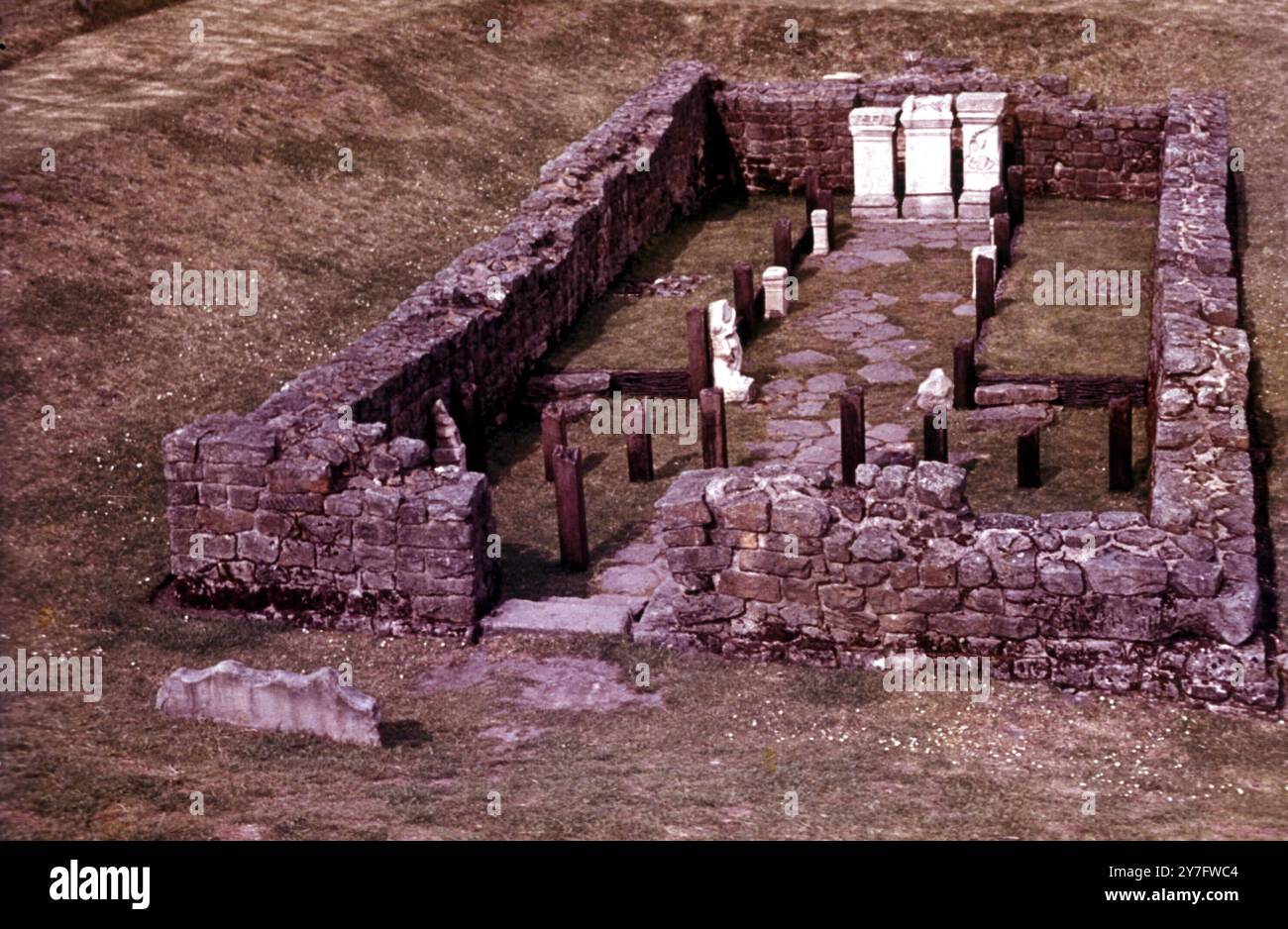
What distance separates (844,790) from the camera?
33.1 feet

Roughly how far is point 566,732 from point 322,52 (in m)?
14.9

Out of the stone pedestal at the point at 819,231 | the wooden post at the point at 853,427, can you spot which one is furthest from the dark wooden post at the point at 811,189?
the wooden post at the point at 853,427

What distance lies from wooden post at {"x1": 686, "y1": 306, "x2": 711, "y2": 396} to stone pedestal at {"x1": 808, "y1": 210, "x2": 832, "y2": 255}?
4848 millimetres

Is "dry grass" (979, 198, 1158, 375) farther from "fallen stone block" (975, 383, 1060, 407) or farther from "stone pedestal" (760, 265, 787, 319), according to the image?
"stone pedestal" (760, 265, 787, 319)

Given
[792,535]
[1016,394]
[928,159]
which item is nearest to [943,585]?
[792,535]

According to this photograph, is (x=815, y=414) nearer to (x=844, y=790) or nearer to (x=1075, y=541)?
(x=1075, y=541)

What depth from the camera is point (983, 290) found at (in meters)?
18.1

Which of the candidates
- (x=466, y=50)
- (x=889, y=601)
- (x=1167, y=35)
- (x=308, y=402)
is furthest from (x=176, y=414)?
(x=1167, y=35)

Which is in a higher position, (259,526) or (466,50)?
(466,50)

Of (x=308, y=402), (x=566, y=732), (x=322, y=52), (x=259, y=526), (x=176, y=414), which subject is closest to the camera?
(x=566, y=732)

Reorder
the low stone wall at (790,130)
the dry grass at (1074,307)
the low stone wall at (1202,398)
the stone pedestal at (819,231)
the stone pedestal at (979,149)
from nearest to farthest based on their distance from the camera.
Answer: the low stone wall at (1202,398) < the dry grass at (1074,307) < the stone pedestal at (819,231) < the stone pedestal at (979,149) < the low stone wall at (790,130)

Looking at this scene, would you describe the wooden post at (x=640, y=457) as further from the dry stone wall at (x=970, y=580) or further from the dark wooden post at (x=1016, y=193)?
the dark wooden post at (x=1016, y=193)

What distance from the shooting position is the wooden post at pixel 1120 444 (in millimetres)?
14219

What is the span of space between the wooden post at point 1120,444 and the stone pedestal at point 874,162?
8.69 m
